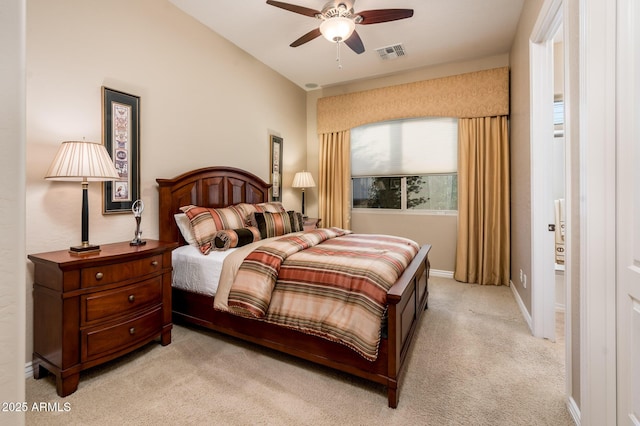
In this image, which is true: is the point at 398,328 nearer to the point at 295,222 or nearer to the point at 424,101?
the point at 295,222

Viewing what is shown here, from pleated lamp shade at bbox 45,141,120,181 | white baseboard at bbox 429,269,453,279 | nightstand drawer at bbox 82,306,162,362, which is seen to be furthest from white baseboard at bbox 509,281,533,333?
pleated lamp shade at bbox 45,141,120,181

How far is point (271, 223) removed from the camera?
3.00 m

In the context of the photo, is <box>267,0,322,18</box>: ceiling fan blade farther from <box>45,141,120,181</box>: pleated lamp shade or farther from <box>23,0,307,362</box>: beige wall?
<box>45,141,120,181</box>: pleated lamp shade

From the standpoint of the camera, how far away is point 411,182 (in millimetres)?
4418

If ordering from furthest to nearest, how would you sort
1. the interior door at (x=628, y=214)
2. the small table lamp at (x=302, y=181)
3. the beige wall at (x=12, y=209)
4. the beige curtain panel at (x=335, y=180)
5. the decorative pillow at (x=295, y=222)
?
1. the beige curtain panel at (x=335, y=180)
2. the small table lamp at (x=302, y=181)
3. the decorative pillow at (x=295, y=222)
4. the interior door at (x=628, y=214)
5. the beige wall at (x=12, y=209)

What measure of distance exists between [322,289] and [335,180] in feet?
10.5

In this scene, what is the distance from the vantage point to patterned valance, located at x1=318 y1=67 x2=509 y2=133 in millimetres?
3715

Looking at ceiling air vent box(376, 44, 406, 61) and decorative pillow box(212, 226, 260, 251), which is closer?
decorative pillow box(212, 226, 260, 251)

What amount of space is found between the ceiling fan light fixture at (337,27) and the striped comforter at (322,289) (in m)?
1.82

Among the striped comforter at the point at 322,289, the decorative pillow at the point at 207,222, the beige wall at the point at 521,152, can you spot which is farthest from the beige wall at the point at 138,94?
the beige wall at the point at 521,152

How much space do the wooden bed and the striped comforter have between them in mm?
95

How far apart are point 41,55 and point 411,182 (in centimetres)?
412

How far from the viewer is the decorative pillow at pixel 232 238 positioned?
2455 millimetres

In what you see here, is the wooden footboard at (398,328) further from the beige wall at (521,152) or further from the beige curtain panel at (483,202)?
the beige curtain panel at (483,202)
